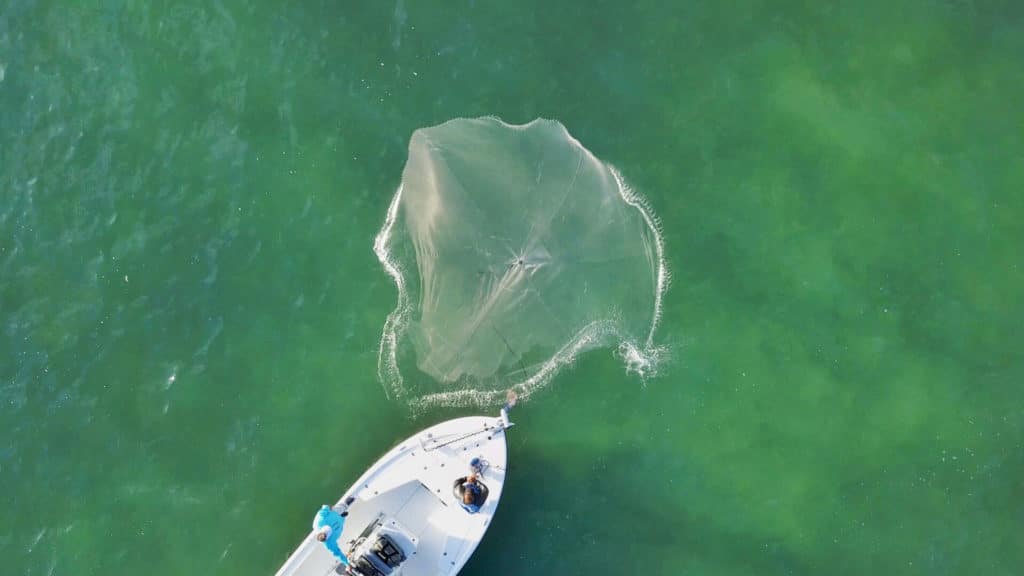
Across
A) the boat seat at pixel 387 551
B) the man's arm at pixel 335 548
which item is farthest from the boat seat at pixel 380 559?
the man's arm at pixel 335 548

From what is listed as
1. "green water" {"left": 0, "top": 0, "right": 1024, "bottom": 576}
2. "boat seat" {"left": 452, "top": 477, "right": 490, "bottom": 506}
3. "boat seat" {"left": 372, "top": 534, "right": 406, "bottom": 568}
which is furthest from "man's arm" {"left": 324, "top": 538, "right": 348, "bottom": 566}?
"boat seat" {"left": 452, "top": 477, "right": 490, "bottom": 506}

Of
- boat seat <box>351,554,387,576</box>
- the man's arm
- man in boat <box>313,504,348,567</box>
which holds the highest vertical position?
man in boat <box>313,504,348,567</box>

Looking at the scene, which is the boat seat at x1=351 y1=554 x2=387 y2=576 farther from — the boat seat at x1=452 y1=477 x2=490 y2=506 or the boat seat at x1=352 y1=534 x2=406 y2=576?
the boat seat at x1=452 y1=477 x2=490 y2=506

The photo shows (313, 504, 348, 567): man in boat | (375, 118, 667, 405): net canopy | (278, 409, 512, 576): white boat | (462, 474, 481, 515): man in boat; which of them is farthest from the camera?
(375, 118, 667, 405): net canopy

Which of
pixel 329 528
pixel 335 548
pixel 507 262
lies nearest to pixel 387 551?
pixel 335 548

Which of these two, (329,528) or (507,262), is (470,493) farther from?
(507,262)

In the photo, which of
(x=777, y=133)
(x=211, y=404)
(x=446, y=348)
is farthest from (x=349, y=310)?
(x=777, y=133)
